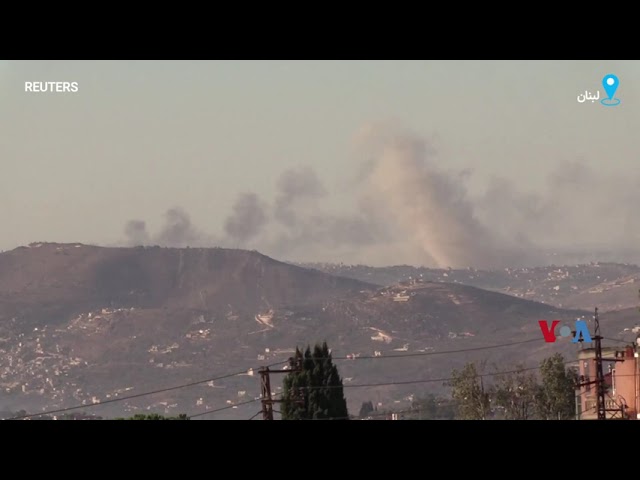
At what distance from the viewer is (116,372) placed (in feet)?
648

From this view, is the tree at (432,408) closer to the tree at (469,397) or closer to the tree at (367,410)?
the tree at (367,410)

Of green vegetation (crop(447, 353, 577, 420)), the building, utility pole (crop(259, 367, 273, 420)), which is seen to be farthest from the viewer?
green vegetation (crop(447, 353, 577, 420))

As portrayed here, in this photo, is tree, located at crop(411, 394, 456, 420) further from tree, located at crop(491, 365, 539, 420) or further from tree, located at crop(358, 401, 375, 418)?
tree, located at crop(491, 365, 539, 420)

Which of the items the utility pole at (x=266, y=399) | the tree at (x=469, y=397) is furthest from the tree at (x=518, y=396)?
the utility pole at (x=266, y=399)

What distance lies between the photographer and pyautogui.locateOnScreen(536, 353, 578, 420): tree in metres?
97.6

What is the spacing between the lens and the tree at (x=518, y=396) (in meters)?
108

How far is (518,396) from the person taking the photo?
370 ft

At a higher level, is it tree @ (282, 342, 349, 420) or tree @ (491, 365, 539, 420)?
tree @ (282, 342, 349, 420)

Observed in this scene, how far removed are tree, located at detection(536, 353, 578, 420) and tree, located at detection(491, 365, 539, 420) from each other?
73.6 inches

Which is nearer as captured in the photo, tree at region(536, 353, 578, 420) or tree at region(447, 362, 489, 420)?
tree at region(536, 353, 578, 420)

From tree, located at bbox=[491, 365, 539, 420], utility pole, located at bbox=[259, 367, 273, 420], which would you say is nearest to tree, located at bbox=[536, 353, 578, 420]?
tree, located at bbox=[491, 365, 539, 420]

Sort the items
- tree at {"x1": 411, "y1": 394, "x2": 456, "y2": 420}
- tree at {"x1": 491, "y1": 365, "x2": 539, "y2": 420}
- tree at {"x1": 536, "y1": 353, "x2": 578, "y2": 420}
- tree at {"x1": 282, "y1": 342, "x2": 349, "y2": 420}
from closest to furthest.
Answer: tree at {"x1": 282, "y1": 342, "x2": 349, "y2": 420}, tree at {"x1": 536, "y1": 353, "x2": 578, "y2": 420}, tree at {"x1": 491, "y1": 365, "x2": 539, "y2": 420}, tree at {"x1": 411, "y1": 394, "x2": 456, "y2": 420}

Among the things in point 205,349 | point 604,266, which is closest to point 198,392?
point 205,349
